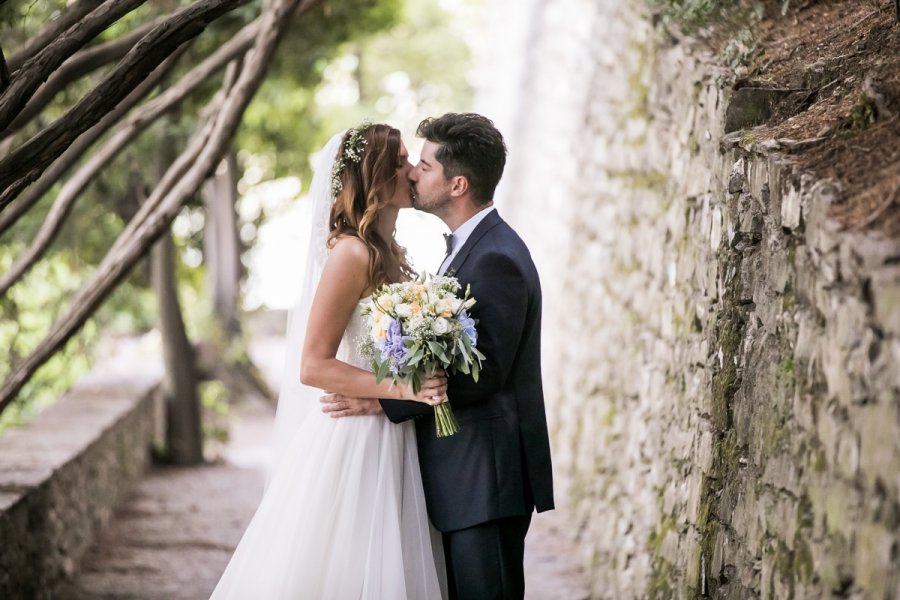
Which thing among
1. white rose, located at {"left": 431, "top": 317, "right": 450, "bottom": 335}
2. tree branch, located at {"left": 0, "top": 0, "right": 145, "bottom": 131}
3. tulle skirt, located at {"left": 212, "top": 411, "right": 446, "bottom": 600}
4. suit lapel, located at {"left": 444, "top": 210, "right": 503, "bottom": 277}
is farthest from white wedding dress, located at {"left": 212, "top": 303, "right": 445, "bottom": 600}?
tree branch, located at {"left": 0, "top": 0, "right": 145, "bottom": 131}

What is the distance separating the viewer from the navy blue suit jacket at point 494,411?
126 inches

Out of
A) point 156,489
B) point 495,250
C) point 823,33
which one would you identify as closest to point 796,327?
point 495,250

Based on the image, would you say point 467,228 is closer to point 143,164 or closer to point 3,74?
point 3,74

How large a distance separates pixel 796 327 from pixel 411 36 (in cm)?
1989

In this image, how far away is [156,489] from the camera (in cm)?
762

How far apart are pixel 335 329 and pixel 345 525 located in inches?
24.5

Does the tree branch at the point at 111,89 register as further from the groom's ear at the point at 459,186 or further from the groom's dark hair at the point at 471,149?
the groom's ear at the point at 459,186

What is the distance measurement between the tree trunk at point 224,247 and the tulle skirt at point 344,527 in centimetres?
870

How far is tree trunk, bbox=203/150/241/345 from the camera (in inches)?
469

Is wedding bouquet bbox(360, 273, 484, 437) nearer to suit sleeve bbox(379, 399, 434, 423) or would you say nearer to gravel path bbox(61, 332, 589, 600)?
suit sleeve bbox(379, 399, 434, 423)

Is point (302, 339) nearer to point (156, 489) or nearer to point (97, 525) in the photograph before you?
point (97, 525)

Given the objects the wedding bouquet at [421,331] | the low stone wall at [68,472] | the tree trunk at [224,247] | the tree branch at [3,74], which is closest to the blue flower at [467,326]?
the wedding bouquet at [421,331]

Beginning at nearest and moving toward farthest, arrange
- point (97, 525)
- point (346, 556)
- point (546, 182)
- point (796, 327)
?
point (796, 327) → point (346, 556) → point (97, 525) → point (546, 182)

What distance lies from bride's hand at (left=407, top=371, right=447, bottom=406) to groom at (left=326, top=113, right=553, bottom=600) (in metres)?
0.07
